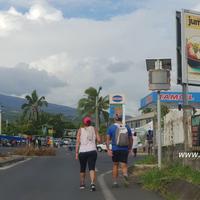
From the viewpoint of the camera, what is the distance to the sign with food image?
17922 mm

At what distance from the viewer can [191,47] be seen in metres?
18.2

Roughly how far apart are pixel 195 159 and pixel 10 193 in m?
5.46

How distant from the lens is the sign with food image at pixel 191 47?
58.8 ft

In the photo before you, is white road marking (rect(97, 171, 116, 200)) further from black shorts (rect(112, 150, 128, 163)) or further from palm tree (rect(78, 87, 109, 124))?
palm tree (rect(78, 87, 109, 124))

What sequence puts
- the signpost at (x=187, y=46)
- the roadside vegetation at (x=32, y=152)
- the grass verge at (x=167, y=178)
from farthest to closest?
the roadside vegetation at (x=32, y=152) < the signpost at (x=187, y=46) < the grass verge at (x=167, y=178)

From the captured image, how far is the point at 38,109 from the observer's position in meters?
117

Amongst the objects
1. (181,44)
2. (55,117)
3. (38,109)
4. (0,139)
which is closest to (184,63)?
(181,44)

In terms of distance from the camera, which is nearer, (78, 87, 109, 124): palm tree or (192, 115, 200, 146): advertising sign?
(192, 115, 200, 146): advertising sign

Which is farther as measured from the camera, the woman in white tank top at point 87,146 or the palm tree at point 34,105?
the palm tree at point 34,105

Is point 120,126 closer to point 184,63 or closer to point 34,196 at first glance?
point 34,196

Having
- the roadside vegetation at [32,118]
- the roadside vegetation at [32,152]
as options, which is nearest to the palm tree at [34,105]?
the roadside vegetation at [32,118]

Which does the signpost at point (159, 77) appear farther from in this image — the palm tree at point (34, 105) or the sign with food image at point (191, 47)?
the palm tree at point (34, 105)

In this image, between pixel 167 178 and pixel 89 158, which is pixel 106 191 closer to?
pixel 89 158

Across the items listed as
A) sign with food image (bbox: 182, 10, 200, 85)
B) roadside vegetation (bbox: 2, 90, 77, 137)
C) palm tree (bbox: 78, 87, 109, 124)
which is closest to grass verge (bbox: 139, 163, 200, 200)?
sign with food image (bbox: 182, 10, 200, 85)
